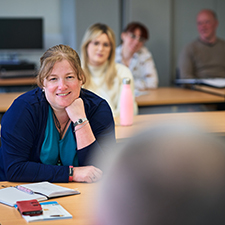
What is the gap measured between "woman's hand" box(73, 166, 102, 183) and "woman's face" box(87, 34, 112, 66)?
138 cm

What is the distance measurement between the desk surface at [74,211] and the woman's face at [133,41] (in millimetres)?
2542

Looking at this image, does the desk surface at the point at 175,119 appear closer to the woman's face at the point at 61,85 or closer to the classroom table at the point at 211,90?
the woman's face at the point at 61,85

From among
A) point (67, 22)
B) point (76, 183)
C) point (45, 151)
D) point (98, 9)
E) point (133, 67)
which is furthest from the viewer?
point (67, 22)

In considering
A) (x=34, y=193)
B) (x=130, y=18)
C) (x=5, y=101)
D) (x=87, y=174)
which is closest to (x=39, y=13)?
(x=130, y=18)

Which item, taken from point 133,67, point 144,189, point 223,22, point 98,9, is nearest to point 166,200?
point 144,189

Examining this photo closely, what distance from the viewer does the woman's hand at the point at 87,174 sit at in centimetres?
131

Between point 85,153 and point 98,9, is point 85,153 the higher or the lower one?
the lower one

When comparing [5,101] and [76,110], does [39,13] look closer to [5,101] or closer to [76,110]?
[5,101]

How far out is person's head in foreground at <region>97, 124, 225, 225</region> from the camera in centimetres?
36

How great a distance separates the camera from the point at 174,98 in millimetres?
2908

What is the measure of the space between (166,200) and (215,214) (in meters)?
0.05

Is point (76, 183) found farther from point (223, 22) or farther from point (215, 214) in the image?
point (223, 22)

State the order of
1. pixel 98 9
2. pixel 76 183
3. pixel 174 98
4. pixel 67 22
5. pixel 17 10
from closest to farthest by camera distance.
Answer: pixel 76 183
pixel 174 98
pixel 98 9
pixel 67 22
pixel 17 10

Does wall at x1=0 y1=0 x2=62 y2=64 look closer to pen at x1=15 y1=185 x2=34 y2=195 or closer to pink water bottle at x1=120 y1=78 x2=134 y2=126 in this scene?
pink water bottle at x1=120 y1=78 x2=134 y2=126
